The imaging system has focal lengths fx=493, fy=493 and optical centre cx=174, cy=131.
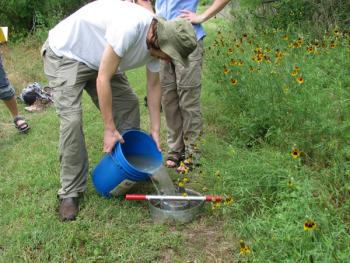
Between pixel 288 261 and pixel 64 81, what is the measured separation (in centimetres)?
183

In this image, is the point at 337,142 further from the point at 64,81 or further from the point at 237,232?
the point at 64,81

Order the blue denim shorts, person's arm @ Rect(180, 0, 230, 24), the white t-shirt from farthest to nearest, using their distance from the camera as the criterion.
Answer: the blue denim shorts → person's arm @ Rect(180, 0, 230, 24) → the white t-shirt

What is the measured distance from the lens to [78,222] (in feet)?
10.1

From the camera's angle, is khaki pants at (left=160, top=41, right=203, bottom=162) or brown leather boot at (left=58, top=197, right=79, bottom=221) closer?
brown leather boot at (left=58, top=197, right=79, bottom=221)

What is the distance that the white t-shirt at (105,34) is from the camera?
2.81 m

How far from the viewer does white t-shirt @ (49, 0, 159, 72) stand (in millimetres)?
2814

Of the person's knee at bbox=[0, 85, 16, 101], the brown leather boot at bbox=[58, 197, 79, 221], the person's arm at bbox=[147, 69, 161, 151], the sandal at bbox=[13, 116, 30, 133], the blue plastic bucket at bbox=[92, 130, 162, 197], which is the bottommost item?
the sandal at bbox=[13, 116, 30, 133]

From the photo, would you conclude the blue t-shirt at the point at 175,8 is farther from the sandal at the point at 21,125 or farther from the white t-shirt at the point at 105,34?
the sandal at the point at 21,125

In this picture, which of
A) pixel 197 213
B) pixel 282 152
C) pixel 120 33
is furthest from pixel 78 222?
pixel 282 152

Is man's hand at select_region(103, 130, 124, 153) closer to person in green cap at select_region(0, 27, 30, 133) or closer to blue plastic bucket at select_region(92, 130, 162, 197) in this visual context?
blue plastic bucket at select_region(92, 130, 162, 197)

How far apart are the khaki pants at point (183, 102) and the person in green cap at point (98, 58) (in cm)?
36

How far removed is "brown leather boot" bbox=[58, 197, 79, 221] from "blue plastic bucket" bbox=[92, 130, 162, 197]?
0.67ft

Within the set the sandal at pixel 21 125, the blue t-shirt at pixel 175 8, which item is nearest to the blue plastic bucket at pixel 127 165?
the blue t-shirt at pixel 175 8

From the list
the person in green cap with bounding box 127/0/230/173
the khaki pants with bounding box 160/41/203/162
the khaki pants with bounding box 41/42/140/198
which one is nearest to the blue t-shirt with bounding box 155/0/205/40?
the person in green cap with bounding box 127/0/230/173
